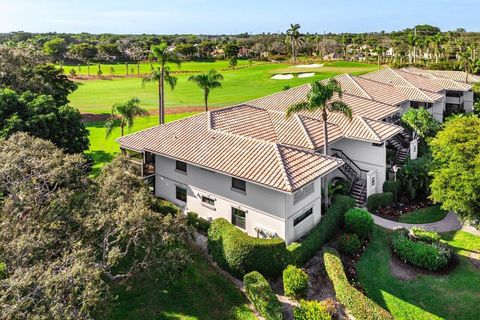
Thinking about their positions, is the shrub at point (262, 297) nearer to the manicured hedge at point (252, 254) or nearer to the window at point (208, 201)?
the manicured hedge at point (252, 254)

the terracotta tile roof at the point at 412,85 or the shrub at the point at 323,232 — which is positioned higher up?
the terracotta tile roof at the point at 412,85

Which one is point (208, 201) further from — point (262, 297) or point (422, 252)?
point (422, 252)

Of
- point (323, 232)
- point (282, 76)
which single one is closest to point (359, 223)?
point (323, 232)

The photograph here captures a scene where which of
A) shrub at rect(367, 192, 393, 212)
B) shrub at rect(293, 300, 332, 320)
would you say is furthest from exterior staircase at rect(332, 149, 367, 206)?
shrub at rect(293, 300, 332, 320)

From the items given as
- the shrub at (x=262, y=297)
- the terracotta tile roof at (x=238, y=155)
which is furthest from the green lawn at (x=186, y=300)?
the terracotta tile roof at (x=238, y=155)

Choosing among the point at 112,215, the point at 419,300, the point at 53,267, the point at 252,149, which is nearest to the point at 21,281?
the point at 53,267

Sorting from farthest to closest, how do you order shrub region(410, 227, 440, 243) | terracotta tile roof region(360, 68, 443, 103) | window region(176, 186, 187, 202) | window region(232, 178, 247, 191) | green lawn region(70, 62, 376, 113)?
green lawn region(70, 62, 376, 113), terracotta tile roof region(360, 68, 443, 103), window region(176, 186, 187, 202), window region(232, 178, 247, 191), shrub region(410, 227, 440, 243)

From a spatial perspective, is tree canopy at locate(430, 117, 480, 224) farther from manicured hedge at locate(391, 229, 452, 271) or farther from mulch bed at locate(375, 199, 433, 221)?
mulch bed at locate(375, 199, 433, 221)
